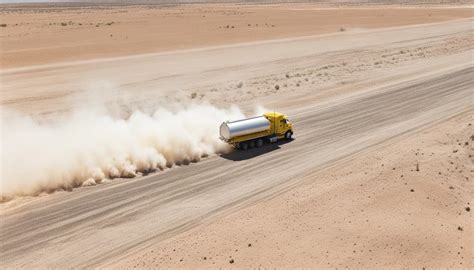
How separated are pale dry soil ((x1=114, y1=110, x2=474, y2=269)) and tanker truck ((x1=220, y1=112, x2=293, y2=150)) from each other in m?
5.42

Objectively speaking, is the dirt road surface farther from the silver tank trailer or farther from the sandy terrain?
the sandy terrain

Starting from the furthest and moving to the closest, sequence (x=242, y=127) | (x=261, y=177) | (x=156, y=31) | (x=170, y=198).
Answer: (x=156, y=31)
(x=242, y=127)
(x=261, y=177)
(x=170, y=198)

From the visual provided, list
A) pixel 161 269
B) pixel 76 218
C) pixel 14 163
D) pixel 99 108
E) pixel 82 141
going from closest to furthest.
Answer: pixel 161 269 < pixel 76 218 < pixel 14 163 < pixel 82 141 < pixel 99 108

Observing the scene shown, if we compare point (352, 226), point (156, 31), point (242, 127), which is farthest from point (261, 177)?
point (156, 31)

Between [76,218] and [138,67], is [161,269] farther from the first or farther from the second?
[138,67]

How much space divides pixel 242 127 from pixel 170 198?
26.1 ft

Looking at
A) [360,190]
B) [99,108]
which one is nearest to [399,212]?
[360,190]

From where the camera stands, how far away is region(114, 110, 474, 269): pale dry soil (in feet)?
63.9

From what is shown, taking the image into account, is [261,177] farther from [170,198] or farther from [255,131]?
[170,198]

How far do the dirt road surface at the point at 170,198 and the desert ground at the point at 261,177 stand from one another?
0.30ft

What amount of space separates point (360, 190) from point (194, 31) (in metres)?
71.9

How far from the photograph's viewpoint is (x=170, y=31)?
9156 centimetres

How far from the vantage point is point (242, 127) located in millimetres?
30109

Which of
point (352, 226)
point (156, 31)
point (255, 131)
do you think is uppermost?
point (156, 31)
